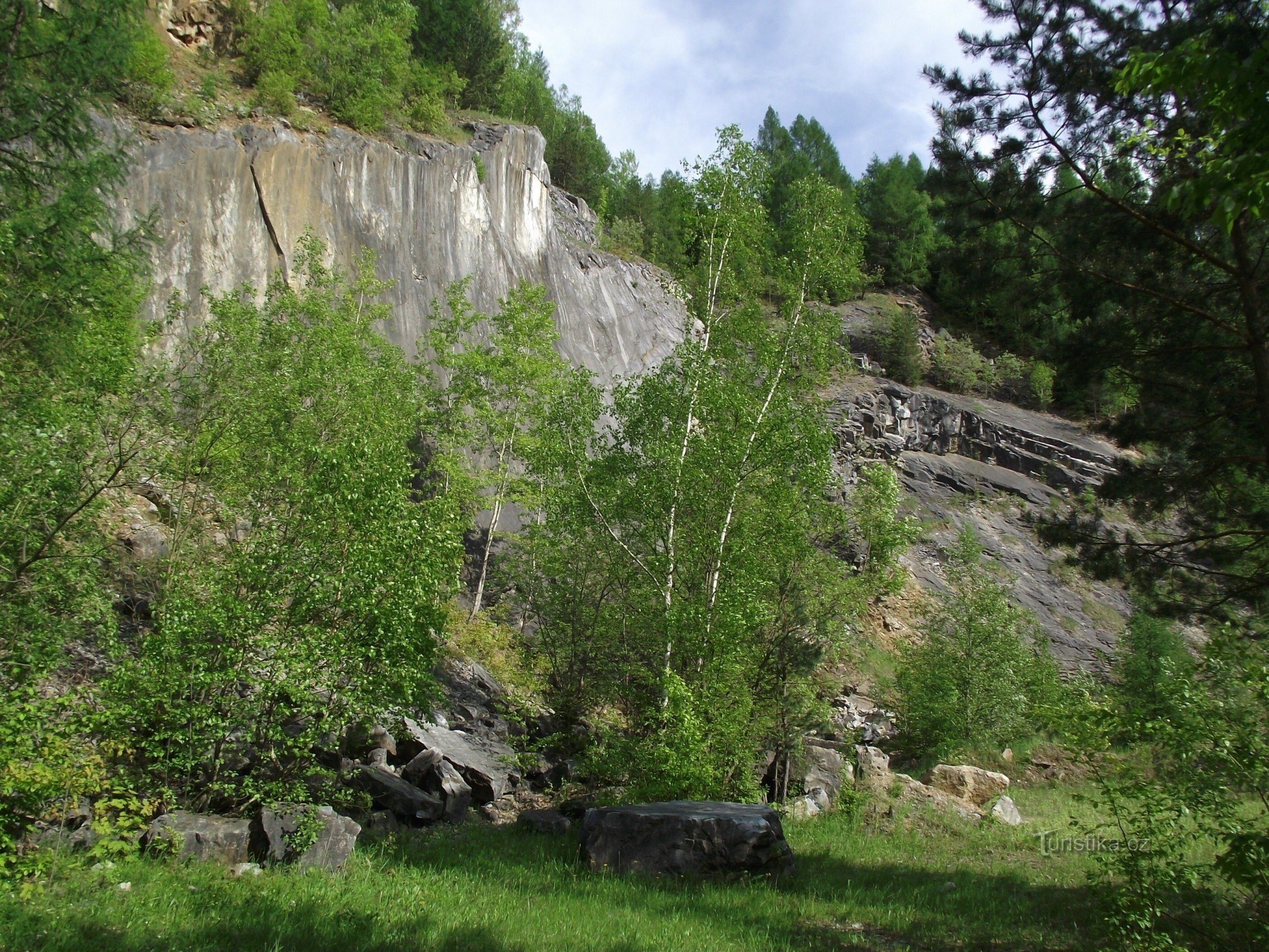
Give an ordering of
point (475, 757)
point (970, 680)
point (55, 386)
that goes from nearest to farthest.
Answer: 1. point (55, 386)
2. point (475, 757)
3. point (970, 680)

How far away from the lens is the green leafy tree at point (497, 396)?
23438mm

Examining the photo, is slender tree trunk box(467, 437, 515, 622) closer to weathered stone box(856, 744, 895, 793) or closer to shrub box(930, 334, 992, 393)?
weathered stone box(856, 744, 895, 793)

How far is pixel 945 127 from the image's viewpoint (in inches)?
344

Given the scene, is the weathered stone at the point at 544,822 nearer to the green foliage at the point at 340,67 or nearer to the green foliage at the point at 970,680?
the green foliage at the point at 970,680

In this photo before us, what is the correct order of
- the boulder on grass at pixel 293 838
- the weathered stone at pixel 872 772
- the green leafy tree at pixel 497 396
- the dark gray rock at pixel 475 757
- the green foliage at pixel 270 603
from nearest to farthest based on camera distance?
the boulder on grass at pixel 293 838 < the green foliage at pixel 270 603 < the dark gray rock at pixel 475 757 < the weathered stone at pixel 872 772 < the green leafy tree at pixel 497 396

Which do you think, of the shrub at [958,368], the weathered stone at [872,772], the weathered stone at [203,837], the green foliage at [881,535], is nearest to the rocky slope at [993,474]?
the shrub at [958,368]

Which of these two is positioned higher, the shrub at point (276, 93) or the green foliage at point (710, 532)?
the shrub at point (276, 93)

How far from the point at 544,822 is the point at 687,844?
335 cm

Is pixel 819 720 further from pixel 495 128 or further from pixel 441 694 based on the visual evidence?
pixel 495 128

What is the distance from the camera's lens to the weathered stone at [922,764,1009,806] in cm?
1481

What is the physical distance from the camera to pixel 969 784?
49.0 ft

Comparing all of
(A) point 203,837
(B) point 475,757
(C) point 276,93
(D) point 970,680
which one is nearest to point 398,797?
(B) point 475,757

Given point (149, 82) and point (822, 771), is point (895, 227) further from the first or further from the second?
point (822, 771)

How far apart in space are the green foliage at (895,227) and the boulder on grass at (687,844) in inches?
2087
